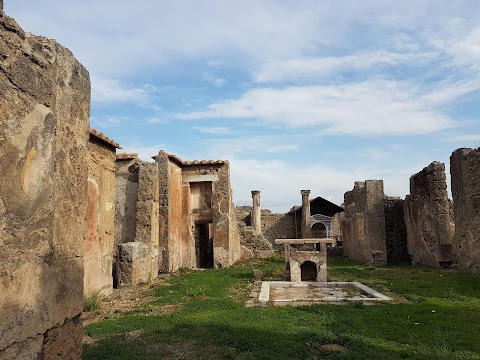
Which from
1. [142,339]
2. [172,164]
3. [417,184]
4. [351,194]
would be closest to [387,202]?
[417,184]

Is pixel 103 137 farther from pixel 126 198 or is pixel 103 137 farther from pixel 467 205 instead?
pixel 467 205

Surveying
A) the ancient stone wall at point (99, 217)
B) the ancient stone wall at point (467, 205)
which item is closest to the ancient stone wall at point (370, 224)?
the ancient stone wall at point (467, 205)

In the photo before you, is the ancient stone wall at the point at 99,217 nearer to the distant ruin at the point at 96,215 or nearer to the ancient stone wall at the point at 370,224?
the distant ruin at the point at 96,215

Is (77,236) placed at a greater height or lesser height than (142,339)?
greater

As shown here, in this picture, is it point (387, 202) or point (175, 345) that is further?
point (387, 202)

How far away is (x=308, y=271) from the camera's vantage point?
11305 millimetres

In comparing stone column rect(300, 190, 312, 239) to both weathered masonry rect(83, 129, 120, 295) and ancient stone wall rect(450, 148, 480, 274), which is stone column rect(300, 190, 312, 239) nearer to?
ancient stone wall rect(450, 148, 480, 274)

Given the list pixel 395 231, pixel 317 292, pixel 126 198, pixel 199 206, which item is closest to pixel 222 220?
pixel 199 206

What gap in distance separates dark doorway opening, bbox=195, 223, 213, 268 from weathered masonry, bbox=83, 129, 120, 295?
8826 mm

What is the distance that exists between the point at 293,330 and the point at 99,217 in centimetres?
503

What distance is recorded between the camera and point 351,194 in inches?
880

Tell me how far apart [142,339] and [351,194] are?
18932 millimetres

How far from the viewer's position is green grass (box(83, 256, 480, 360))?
A: 14.5ft

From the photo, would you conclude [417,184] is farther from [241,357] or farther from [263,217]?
[263,217]
